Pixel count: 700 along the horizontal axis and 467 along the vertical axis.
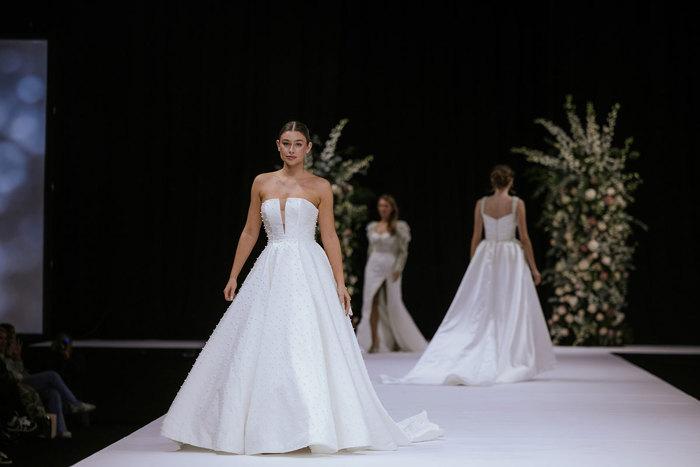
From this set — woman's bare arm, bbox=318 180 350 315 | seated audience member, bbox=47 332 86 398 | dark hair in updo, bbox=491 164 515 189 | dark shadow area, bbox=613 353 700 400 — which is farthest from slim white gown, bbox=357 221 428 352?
woman's bare arm, bbox=318 180 350 315

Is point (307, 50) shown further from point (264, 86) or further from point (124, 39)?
point (124, 39)

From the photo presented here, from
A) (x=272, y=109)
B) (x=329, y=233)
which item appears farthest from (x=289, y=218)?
(x=272, y=109)

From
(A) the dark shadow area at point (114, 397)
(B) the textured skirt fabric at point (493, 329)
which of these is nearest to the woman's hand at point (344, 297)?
(A) the dark shadow area at point (114, 397)

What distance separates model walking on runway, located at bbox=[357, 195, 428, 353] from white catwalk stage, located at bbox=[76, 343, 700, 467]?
319 centimetres

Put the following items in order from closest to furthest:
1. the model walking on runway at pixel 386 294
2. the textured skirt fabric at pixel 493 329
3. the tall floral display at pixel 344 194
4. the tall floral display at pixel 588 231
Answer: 1. the textured skirt fabric at pixel 493 329
2. the model walking on runway at pixel 386 294
3. the tall floral display at pixel 344 194
4. the tall floral display at pixel 588 231

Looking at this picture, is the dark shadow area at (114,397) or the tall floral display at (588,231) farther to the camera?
the tall floral display at (588,231)

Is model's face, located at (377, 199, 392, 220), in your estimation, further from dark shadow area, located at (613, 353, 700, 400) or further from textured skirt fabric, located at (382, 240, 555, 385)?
textured skirt fabric, located at (382, 240, 555, 385)

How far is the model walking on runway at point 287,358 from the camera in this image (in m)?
4.03

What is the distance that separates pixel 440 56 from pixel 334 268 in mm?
8291

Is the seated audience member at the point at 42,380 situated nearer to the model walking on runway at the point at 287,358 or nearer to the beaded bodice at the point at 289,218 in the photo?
the model walking on runway at the point at 287,358

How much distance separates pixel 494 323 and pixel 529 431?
106 inches

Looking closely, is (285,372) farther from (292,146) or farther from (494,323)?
(494,323)

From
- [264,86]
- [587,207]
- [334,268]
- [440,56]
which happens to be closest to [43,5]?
[264,86]

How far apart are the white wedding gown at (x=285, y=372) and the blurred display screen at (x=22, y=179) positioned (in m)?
6.93
